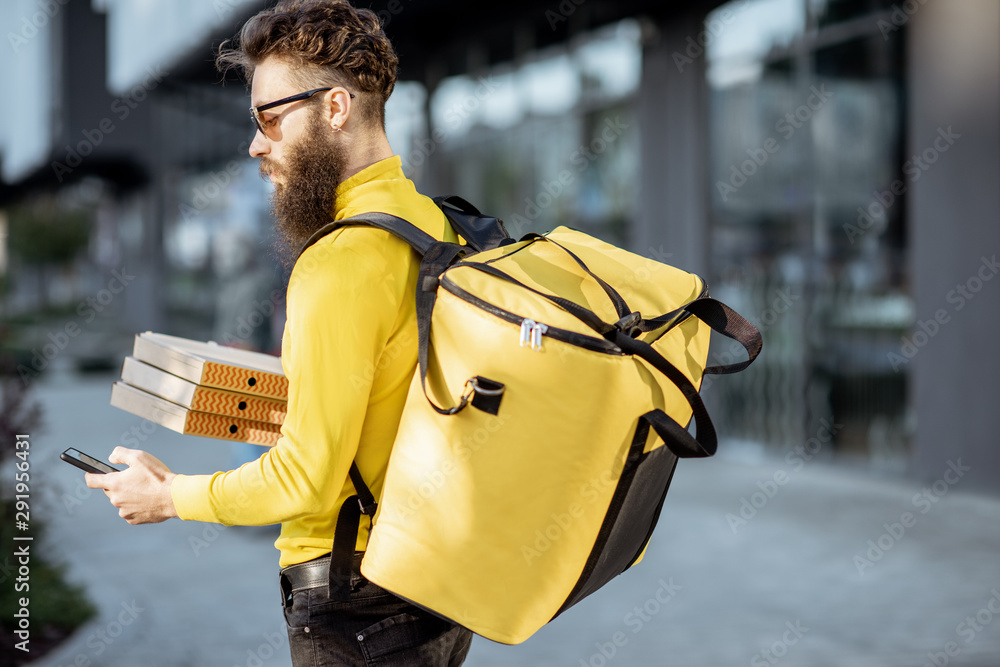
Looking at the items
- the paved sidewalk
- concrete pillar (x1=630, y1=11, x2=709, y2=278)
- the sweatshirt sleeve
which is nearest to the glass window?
concrete pillar (x1=630, y1=11, x2=709, y2=278)

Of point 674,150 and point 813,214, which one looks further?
point 674,150

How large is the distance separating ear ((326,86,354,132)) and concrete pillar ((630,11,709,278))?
8.42 meters

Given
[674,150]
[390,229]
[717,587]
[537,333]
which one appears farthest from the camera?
[674,150]

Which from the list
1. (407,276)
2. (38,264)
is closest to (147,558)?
(407,276)

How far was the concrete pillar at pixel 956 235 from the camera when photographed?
737 cm

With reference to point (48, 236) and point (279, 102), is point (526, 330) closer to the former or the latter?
point (279, 102)

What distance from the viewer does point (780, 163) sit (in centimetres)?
945

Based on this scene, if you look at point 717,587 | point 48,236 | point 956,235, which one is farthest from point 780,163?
point 48,236

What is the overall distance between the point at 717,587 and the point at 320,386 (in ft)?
15.2

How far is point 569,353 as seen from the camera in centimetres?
147

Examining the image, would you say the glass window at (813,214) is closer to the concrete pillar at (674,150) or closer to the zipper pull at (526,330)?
the concrete pillar at (674,150)

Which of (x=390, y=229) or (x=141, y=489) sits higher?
(x=390, y=229)

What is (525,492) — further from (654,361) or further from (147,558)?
(147,558)

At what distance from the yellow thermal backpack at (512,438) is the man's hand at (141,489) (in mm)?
365
